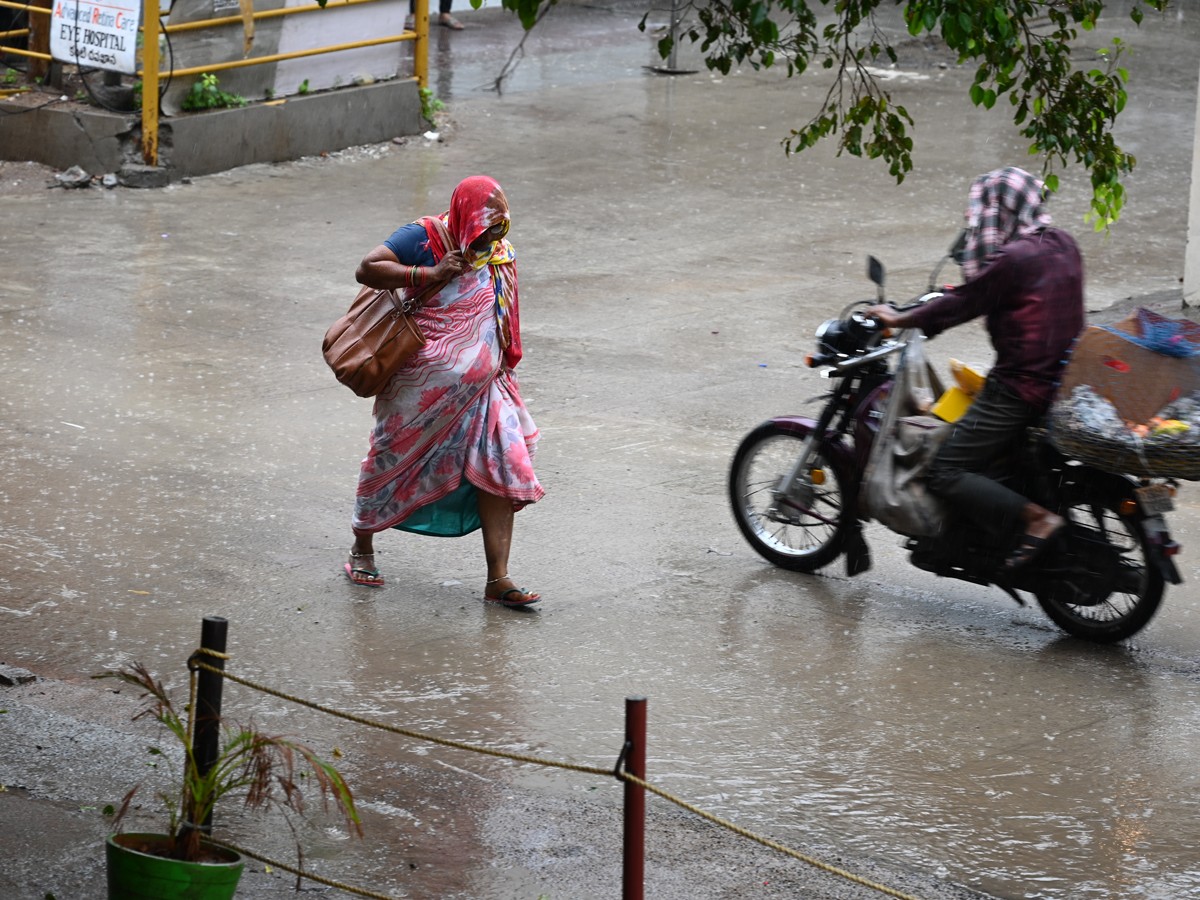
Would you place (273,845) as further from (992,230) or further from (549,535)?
(992,230)

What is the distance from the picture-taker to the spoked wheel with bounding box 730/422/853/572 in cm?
664

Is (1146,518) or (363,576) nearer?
(1146,518)

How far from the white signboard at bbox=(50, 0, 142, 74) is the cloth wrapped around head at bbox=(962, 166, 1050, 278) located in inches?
369

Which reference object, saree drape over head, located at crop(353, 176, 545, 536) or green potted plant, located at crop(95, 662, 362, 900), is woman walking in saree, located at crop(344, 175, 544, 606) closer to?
saree drape over head, located at crop(353, 176, 545, 536)

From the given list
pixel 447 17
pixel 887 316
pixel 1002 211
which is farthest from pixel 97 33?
pixel 1002 211

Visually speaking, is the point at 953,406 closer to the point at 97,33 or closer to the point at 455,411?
the point at 455,411

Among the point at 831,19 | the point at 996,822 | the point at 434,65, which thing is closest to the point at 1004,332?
the point at 996,822

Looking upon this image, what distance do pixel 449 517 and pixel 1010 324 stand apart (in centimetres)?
226

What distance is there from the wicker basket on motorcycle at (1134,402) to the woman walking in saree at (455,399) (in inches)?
78.2

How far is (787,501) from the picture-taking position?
6.68 m

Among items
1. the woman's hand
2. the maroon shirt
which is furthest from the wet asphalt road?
the woman's hand

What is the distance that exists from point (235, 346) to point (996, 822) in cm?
615

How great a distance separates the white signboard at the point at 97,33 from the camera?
1338 centimetres

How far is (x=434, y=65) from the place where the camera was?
755 inches
